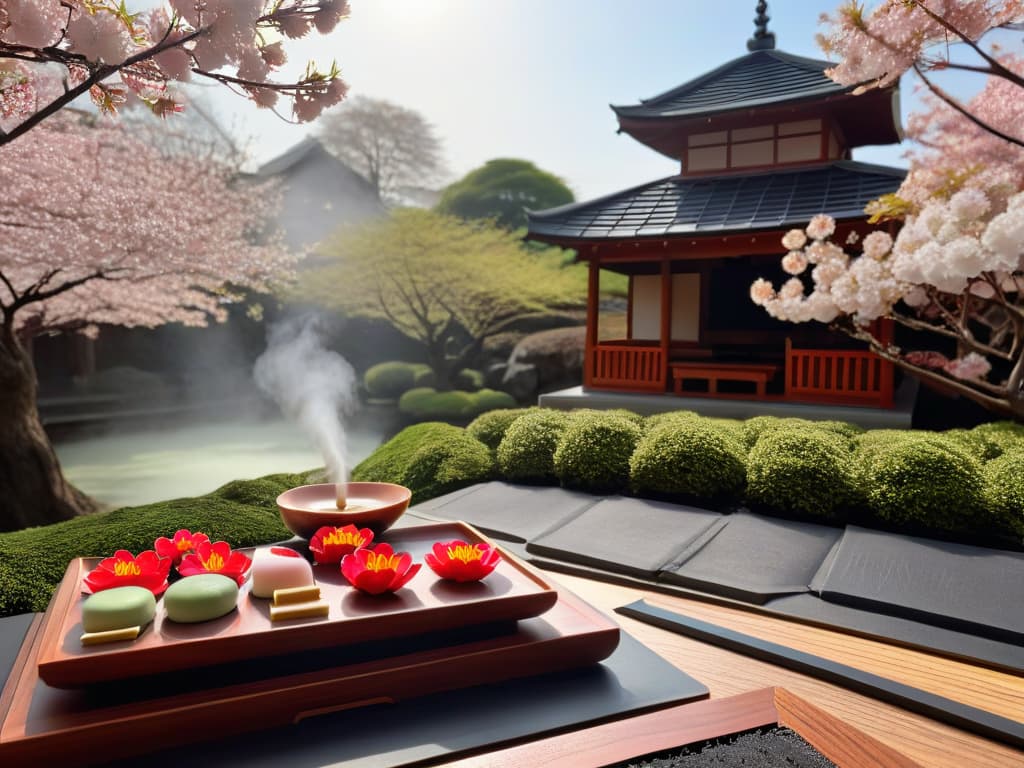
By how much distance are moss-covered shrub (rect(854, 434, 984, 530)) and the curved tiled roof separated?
18.2ft

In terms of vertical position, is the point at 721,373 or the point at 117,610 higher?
the point at 721,373

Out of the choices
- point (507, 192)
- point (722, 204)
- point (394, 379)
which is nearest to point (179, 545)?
point (722, 204)

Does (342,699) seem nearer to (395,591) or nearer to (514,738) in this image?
(395,591)

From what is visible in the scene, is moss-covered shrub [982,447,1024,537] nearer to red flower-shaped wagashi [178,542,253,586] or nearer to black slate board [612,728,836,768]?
black slate board [612,728,836,768]

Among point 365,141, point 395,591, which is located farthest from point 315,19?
point 365,141

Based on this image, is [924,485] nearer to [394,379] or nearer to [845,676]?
[845,676]

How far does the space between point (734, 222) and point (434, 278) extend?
8.48 meters

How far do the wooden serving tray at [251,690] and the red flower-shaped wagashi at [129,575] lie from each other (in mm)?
194

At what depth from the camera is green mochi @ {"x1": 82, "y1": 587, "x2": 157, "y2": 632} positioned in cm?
140

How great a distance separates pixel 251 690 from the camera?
1447mm

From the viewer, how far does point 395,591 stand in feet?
5.52

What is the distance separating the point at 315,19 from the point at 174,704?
6.00 feet

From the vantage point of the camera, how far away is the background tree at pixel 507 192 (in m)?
22.1

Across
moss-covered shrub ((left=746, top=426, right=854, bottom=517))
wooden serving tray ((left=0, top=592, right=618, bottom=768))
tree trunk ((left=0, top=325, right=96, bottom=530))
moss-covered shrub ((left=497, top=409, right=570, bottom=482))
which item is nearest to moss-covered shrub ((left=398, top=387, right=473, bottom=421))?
tree trunk ((left=0, top=325, right=96, bottom=530))
